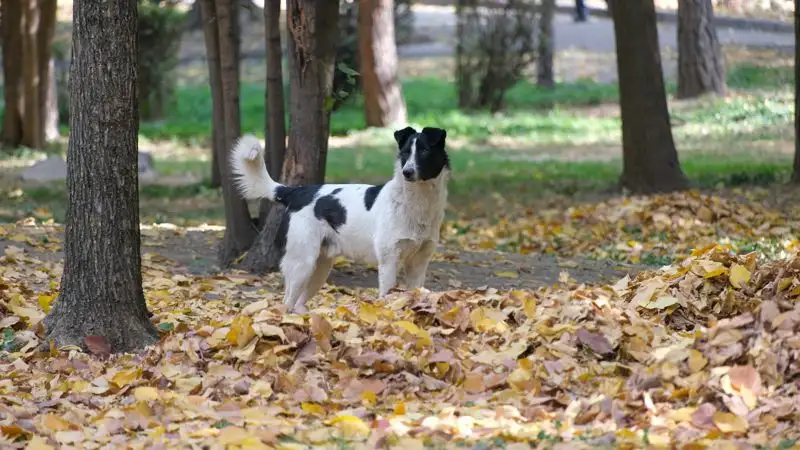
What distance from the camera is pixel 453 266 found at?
39.6ft

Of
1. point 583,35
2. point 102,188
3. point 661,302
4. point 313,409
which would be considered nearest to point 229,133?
point 102,188

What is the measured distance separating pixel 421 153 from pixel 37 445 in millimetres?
4010

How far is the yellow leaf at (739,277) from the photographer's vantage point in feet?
25.9

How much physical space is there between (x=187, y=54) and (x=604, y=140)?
18.3 metres

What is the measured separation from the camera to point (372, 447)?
5.74m

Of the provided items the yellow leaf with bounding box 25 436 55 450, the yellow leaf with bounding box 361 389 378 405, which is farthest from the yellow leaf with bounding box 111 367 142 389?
the yellow leaf with bounding box 361 389 378 405

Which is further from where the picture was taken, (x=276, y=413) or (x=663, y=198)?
(x=663, y=198)

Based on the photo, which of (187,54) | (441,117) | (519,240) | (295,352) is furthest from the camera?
(187,54)

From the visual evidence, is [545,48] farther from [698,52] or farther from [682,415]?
[682,415]

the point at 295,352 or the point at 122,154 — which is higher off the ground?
the point at 122,154

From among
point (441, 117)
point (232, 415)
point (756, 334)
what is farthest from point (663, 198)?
point (441, 117)

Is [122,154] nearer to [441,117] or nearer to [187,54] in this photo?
[441,117]

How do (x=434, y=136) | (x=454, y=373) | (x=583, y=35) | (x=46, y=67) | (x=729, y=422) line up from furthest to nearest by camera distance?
(x=583, y=35), (x=46, y=67), (x=434, y=136), (x=454, y=373), (x=729, y=422)

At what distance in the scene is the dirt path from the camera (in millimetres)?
11422
